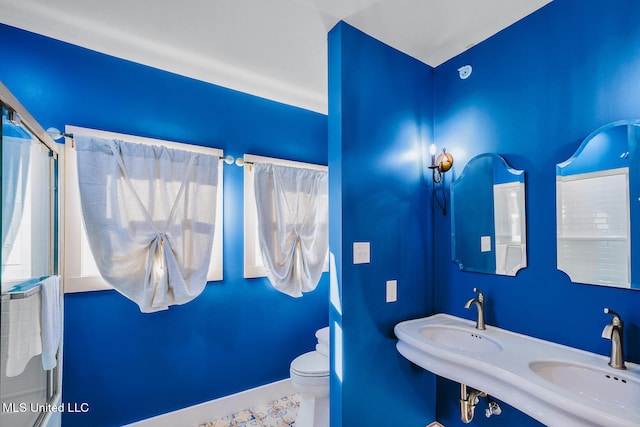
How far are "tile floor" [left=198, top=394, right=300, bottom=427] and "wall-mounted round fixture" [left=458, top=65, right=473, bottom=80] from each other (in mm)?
2672

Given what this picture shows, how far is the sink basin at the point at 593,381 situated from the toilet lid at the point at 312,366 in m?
1.19

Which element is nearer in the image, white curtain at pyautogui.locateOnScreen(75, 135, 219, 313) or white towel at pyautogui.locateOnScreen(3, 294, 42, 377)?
white towel at pyautogui.locateOnScreen(3, 294, 42, 377)

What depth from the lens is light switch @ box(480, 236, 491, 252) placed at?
5.69ft

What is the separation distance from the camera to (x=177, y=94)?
7.14 ft

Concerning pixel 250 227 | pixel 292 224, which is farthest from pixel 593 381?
pixel 250 227

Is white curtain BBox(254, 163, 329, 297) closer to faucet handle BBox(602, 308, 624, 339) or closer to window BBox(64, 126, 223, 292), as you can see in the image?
window BBox(64, 126, 223, 292)

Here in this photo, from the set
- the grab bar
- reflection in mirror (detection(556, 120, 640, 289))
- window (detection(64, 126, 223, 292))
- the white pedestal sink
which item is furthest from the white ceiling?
the white pedestal sink

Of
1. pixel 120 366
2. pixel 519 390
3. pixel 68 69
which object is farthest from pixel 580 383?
pixel 68 69

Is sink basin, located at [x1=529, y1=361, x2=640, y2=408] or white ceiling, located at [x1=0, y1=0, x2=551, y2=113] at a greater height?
white ceiling, located at [x1=0, y1=0, x2=551, y2=113]

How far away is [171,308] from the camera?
209 cm

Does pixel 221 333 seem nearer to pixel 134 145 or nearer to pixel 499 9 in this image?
pixel 134 145

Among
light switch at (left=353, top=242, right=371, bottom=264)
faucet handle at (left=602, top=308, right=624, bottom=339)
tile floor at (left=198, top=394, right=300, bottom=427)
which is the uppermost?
light switch at (left=353, top=242, right=371, bottom=264)

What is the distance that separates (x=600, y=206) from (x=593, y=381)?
2.43 feet

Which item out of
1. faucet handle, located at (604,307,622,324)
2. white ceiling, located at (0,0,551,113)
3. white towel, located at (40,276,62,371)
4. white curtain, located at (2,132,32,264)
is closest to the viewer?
white curtain, located at (2,132,32,264)
